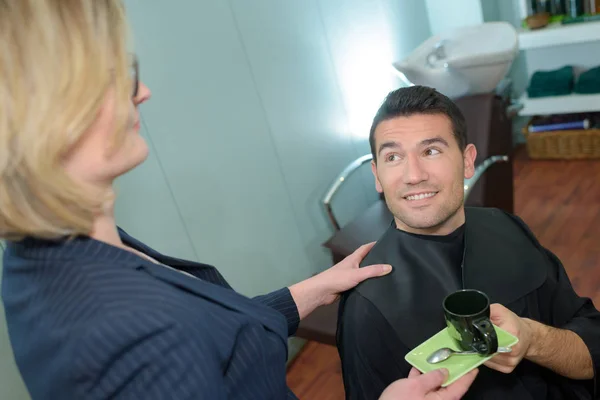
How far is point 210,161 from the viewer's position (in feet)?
7.14

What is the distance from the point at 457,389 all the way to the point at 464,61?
202 cm

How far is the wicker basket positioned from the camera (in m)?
3.43

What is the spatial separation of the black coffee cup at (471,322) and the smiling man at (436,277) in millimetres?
255

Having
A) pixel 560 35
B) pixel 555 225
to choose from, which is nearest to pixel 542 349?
pixel 555 225

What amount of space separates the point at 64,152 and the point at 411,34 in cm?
305

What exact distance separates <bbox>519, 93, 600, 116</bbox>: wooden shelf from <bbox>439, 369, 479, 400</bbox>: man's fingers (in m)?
2.88

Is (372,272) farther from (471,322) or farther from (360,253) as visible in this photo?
(471,322)

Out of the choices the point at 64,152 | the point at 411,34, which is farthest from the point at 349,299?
the point at 411,34

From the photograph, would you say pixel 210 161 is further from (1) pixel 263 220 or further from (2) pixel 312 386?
(2) pixel 312 386

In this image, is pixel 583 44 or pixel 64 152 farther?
pixel 583 44

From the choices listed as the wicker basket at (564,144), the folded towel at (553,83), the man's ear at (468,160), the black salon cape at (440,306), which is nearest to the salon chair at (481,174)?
the man's ear at (468,160)

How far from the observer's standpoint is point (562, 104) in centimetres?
337

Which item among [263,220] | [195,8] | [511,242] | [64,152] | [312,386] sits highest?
[195,8]

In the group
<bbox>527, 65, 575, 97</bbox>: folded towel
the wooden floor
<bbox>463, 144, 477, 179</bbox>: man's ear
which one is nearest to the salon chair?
the wooden floor
